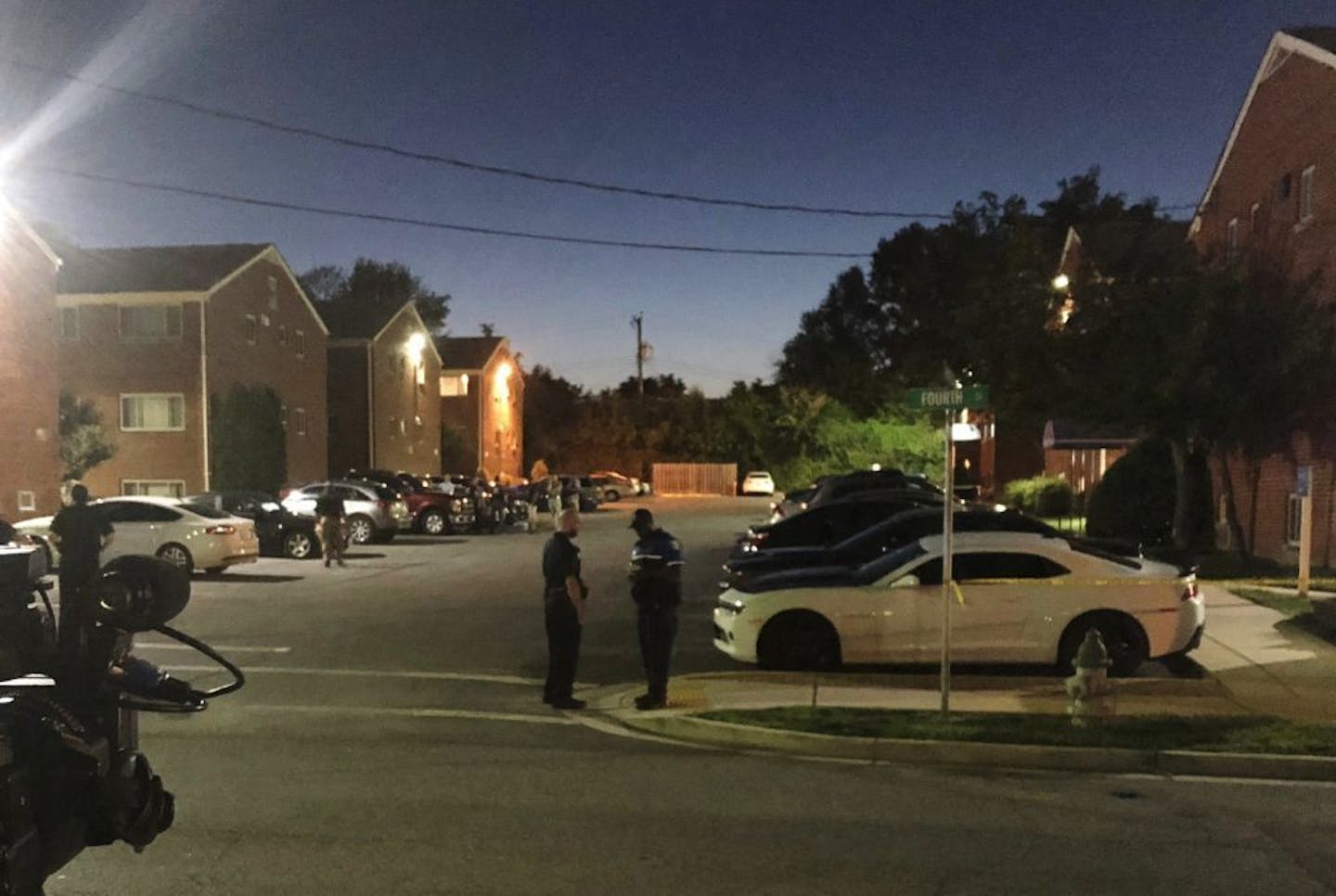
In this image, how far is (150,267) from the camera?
123 feet

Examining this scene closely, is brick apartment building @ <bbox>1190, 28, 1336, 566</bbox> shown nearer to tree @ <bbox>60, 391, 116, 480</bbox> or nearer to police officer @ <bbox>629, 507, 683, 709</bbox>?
police officer @ <bbox>629, 507, 683, 709</bbox>

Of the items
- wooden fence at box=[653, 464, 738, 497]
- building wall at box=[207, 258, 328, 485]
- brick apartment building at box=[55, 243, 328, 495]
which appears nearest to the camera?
brick apartment building at box=[55, 243, 328, 495]

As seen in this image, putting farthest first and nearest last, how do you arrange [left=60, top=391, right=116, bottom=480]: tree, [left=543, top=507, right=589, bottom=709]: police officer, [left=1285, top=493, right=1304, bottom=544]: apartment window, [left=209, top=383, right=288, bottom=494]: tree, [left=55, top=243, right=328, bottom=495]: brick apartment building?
1. [left=209, top=383, right=288, bottom=494]: tree
2. [left=55, top=243, right=328, bottom=495]: brick apartment building
3. [left=60, top=391, right=116, bottom=480]: tree
4. [left=1285, top=493, right=1304, bottom=544]: apartment window
5. [left=543, top=507, right=589, bottom=709]: police officer

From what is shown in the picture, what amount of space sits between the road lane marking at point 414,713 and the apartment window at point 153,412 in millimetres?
27953

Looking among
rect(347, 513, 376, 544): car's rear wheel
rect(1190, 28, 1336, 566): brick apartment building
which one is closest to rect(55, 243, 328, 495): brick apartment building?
rect(347, 513, 376, 544): car's rear wheel

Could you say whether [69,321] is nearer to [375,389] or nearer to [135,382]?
[135,382]

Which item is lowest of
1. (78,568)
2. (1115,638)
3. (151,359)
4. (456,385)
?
(1115,638)

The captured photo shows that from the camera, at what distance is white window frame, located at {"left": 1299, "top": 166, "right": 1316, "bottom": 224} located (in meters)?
19.8

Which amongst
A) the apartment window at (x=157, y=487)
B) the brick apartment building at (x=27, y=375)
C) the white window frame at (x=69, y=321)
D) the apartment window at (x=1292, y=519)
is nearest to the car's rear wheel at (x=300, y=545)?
the brick apartment building at (x=27, y=375)

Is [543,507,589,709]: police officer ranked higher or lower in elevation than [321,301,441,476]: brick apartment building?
lower

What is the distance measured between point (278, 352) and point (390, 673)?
3101 cm

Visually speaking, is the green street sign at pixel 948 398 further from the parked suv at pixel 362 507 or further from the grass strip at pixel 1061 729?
the parked suv at pixel 362 507

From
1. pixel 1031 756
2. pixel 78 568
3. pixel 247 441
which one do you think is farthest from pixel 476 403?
pixel 78 568

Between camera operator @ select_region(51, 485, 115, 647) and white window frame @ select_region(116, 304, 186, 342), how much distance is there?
33.3 metres
